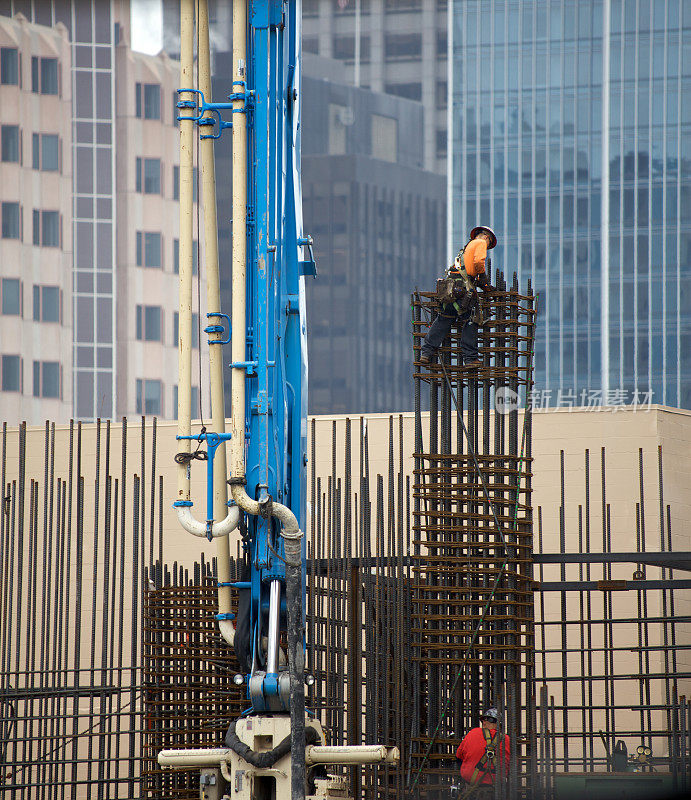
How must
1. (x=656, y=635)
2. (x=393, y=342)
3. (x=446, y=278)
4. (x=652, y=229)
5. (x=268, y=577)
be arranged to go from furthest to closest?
(x=393, y=342) < (x=652, y=229) < (x=656, y=635) < (x=446, y=278) < (x=268, y=577)

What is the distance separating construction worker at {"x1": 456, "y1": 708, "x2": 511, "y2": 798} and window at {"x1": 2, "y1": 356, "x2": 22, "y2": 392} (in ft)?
282

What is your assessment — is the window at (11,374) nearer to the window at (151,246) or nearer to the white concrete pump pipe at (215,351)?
the window at (151,246)

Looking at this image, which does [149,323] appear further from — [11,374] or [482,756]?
[482,756]

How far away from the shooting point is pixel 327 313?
130000 mm

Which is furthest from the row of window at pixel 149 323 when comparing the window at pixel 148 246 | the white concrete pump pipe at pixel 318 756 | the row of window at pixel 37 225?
the white concrete pump pipe at pixel 318 756

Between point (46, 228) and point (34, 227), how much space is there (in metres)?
1.12

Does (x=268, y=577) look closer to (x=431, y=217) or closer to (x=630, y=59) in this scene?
(x=630, y=59)

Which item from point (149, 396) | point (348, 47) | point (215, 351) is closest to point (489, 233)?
point (215, 351)

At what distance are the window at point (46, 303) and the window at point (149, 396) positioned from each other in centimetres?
821

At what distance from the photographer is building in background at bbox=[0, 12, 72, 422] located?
96.0 m

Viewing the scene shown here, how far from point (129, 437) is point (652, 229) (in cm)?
9083

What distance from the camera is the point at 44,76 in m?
99.6

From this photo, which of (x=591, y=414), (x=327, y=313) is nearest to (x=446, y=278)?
(x=591, y=414)

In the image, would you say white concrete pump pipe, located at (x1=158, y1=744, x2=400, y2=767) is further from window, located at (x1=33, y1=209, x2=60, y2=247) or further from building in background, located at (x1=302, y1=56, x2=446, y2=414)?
building in background, located at (x1=302, y1=56, x2=446, y2=414)
